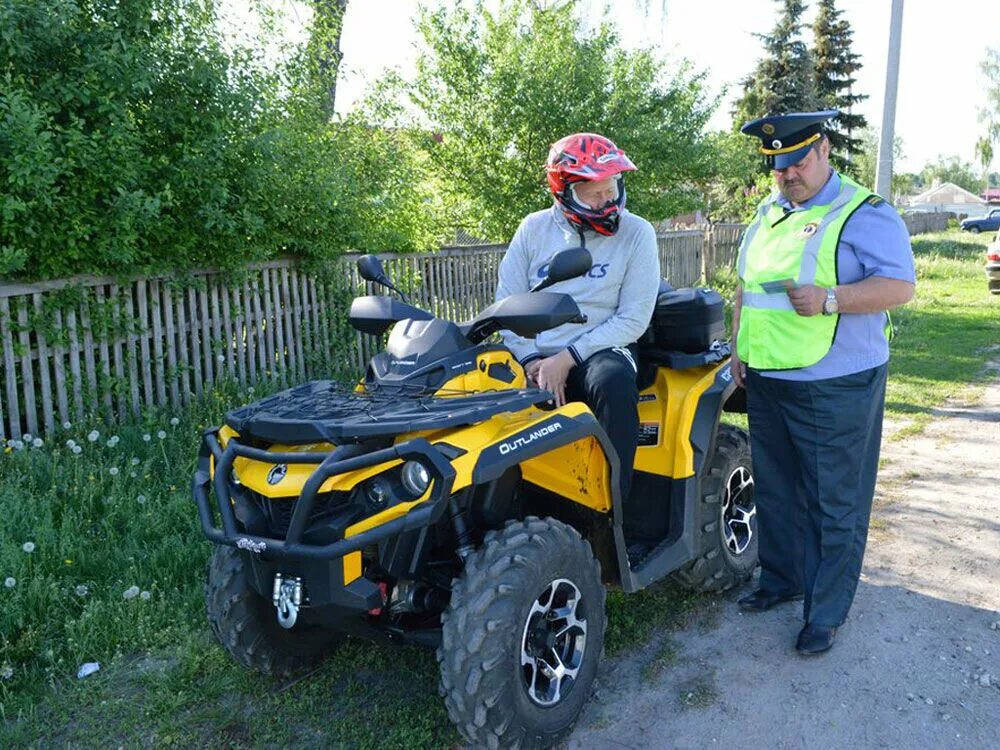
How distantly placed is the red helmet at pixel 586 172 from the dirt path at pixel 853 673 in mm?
1809

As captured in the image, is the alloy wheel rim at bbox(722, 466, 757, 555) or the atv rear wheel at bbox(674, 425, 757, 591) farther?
the alloy wheel rim at bbox(722, 466, 757, 555)

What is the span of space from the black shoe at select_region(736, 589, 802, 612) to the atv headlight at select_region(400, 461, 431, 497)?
2.16 meters

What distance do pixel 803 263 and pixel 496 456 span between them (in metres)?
1.66

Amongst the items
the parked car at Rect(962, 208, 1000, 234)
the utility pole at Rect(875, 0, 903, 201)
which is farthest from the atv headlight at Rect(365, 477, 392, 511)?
the parked car at Rect(962, 208, 1000, 234)

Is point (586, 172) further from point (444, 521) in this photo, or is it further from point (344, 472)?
point (344, 472)

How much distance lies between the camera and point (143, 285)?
21.1ft

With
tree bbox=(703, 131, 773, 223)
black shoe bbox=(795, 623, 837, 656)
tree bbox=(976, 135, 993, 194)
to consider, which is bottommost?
black shoe bbox=(795, 623, 837, 656)

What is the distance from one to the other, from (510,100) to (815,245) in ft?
29.3

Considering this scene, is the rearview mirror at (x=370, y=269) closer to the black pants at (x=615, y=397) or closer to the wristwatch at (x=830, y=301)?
the black pants at (x=615, y=397)

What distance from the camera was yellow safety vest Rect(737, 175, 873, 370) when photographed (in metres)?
3.63

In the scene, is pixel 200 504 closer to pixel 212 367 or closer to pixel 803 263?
pixel 803 263

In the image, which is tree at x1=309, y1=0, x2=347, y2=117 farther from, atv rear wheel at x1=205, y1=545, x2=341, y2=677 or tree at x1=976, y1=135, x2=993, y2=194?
tree at x1=976, y1=135, x2=993, y2=194

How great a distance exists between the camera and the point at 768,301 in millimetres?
3789

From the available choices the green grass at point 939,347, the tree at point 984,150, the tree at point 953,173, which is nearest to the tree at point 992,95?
the tree at point 984,150
